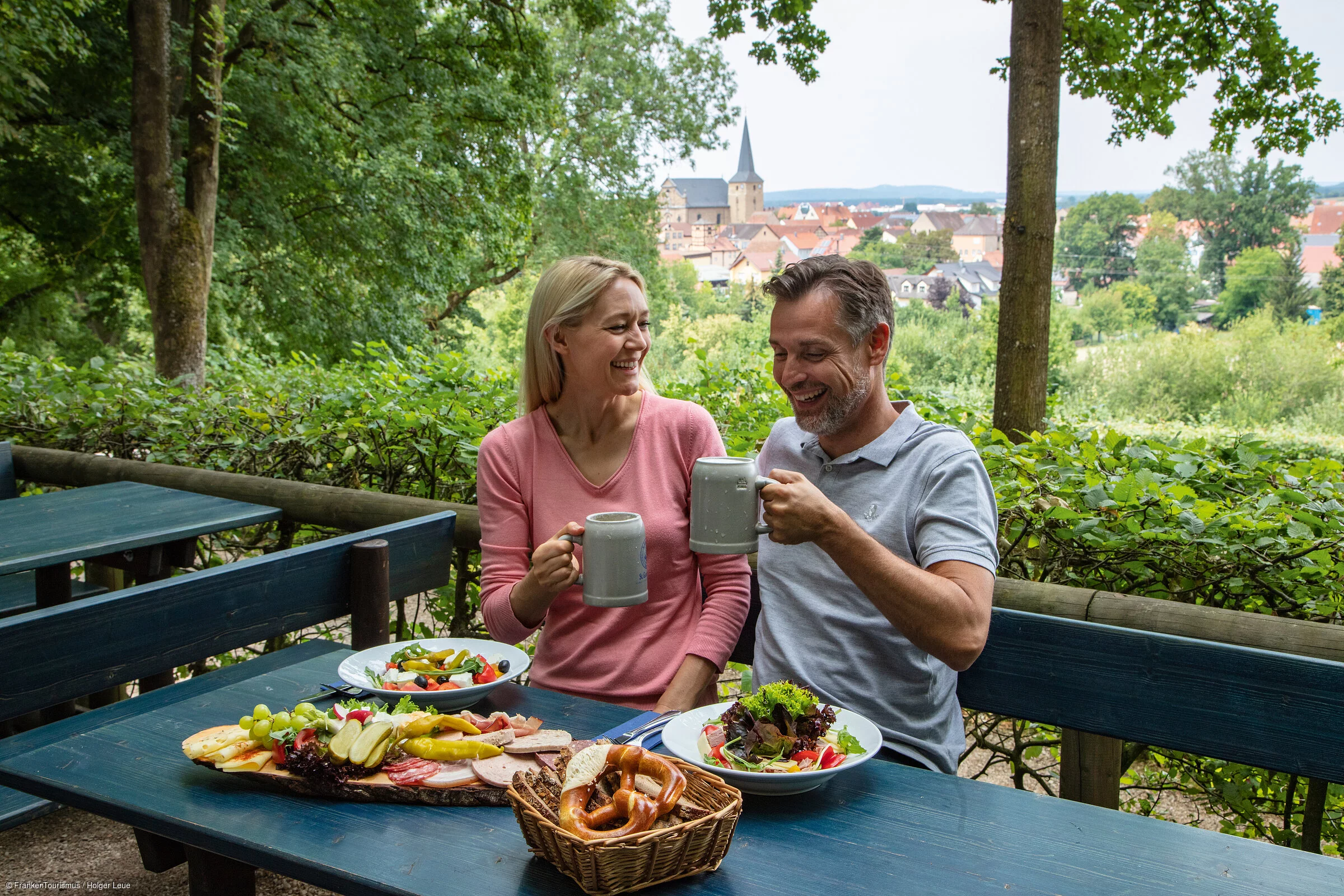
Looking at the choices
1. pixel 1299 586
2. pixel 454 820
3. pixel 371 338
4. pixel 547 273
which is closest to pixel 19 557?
pixel 547 273

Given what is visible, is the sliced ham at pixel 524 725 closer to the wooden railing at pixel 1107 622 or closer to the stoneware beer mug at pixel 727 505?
the stoneware beer mug at pixel 727 505

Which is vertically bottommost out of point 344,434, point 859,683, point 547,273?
point 859,683

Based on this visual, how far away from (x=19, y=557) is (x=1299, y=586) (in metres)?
2.94

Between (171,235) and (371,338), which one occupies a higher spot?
(171,235)

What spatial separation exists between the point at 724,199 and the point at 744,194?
5.04 metres

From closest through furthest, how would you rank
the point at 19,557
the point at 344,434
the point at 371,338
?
1. the point at 19,557
2. the point at 344,434
3. the point at 371,338

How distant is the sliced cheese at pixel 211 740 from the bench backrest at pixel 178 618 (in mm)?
364

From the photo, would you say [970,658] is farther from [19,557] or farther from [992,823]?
[19,557]

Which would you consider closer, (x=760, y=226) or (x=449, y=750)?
(x=449, y=750)

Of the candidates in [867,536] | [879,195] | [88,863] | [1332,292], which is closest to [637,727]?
[867,536]

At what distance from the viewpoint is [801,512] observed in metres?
1.62

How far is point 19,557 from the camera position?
250 cm

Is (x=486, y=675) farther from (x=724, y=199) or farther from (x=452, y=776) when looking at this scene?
(x=724, y=199)

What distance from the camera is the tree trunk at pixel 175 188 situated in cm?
709
